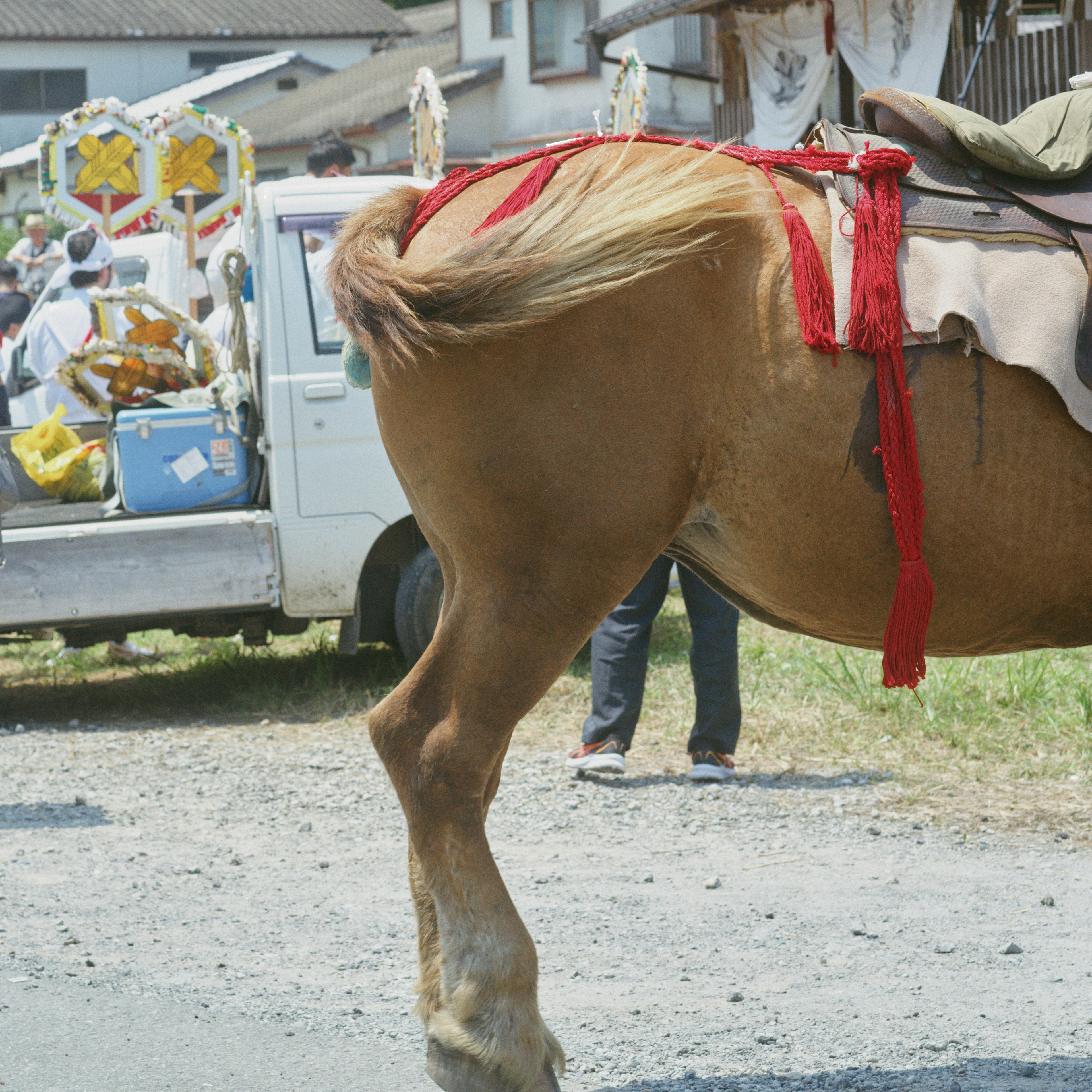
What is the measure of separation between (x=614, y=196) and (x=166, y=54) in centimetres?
Result: 4123

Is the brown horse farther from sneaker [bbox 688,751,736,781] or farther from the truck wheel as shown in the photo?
the truck wheel

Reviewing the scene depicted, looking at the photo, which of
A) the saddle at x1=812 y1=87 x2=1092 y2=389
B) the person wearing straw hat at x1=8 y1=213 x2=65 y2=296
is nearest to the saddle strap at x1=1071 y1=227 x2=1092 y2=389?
the saddle at x1=812 y1=87 x2=1092 y2=389

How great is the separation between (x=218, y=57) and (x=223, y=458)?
3810 cm

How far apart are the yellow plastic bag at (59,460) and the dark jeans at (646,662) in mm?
2999

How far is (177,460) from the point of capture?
6.02 m

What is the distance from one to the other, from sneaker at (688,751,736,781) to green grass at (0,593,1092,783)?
0.23 metres

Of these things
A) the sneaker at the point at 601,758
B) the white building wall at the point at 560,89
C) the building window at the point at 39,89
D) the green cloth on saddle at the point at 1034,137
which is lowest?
the sneaker at the point at 601,758

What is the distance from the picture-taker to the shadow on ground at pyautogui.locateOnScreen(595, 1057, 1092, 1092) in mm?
2584

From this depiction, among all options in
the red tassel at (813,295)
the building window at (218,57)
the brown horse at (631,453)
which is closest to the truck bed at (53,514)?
the brown horse at (631,453)

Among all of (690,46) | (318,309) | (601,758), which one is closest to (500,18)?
(690,46)

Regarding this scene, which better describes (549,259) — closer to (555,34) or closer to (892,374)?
(892,374)

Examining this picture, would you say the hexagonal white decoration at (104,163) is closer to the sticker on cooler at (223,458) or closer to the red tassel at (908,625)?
the sticker on cooler at (223,458)

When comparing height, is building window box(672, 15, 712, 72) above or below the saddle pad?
above

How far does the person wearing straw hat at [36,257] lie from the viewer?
12500mm
